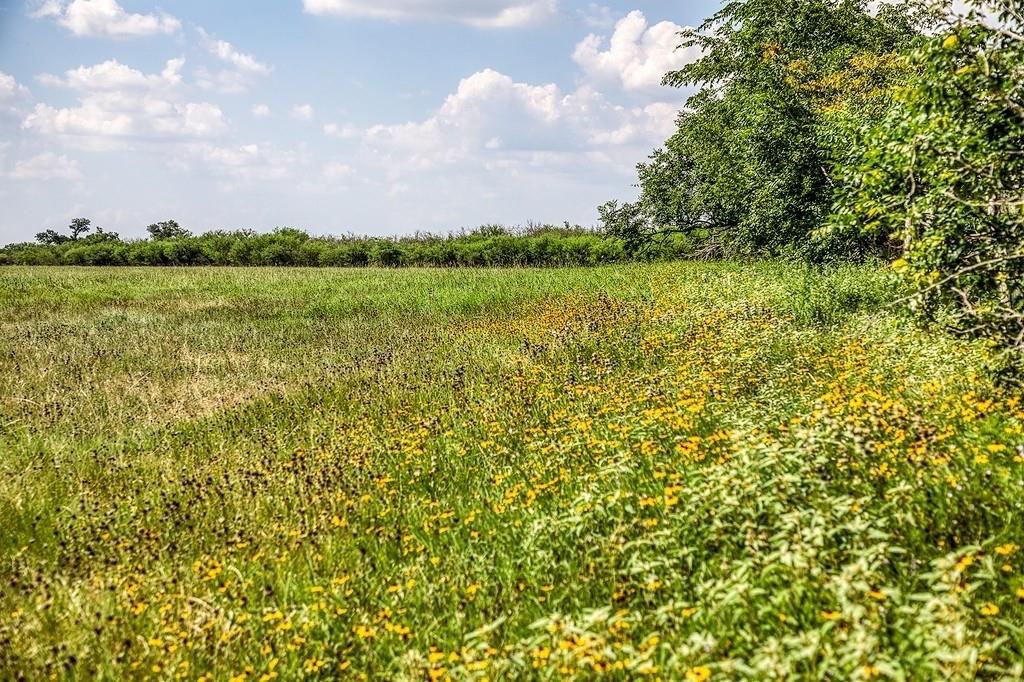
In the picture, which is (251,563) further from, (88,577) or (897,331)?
(897,331)

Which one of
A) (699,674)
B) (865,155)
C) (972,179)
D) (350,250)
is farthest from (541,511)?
(350,250)

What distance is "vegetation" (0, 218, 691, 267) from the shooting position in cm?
3975

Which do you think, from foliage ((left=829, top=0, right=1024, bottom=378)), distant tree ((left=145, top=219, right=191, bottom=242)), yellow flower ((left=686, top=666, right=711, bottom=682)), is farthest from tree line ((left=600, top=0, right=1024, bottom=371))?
distant tree ((left=145, top=219, right=191, bottom=242))

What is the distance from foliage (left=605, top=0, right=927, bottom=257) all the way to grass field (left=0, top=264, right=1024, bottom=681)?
5577 millimetres

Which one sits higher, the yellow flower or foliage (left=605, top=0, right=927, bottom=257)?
foliage (left=605, top=0, right=927, bottom=257)

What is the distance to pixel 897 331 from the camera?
9289mm

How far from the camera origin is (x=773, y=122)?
17.3 metres

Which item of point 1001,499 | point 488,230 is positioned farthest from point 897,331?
point 488,230

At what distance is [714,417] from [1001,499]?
2.91 metres

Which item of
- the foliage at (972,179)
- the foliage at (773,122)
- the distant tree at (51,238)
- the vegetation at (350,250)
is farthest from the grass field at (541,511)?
the distant tree at (51,238)

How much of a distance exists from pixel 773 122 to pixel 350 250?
112 ft

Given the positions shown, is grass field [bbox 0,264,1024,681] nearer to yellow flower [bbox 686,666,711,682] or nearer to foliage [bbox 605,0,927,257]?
yellow flower [bbox 686,666,711,682]

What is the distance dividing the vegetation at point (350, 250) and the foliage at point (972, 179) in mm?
26138

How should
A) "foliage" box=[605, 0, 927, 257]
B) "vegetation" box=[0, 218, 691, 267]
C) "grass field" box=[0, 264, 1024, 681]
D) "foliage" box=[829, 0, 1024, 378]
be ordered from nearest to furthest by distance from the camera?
"grass field" box=[0, 264, 1024, 681] → "foliage" box=[829, 0, 1024, 378] → "foliage" box=[605, 0, 927, 257] → "vegetation" box=[0, 218, 691, 267]
